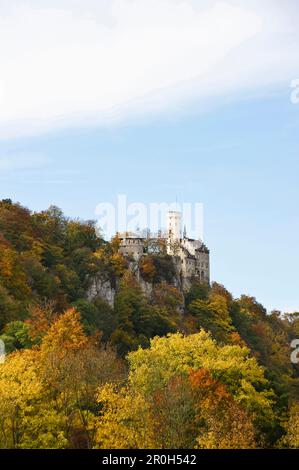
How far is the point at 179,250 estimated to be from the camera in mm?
145125

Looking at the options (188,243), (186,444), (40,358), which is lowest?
(186,444)

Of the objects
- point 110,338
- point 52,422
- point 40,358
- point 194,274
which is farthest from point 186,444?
point 194,274

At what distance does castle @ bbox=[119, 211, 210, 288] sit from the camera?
441 feet

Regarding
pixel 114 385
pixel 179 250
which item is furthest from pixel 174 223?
pixel 114 385

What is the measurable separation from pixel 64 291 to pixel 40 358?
154 feet

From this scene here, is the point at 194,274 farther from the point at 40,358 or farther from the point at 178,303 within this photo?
the point at 40,358

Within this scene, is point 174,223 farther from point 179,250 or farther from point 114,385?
point 114,385

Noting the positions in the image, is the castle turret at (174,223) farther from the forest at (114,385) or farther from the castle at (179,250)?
the forest at (114,385)

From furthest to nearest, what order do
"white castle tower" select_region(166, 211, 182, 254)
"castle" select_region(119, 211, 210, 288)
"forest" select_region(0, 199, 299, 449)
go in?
1. "white castle tower" select_region(166, 211, 182, 254)
2. "castle" select_region(119, 211, 210, 288)
3. "forest" select_region(0, 199, 299, 449)

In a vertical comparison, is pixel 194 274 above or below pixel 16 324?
above

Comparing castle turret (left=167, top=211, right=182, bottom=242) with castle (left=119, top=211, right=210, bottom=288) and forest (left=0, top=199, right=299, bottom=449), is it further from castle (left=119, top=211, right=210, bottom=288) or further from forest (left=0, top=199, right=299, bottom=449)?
forest (left=0, top=199, right=299, bottom=449)

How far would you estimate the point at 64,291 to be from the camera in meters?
103

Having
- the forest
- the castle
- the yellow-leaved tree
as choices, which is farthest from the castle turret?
the yellow-leaved tree
